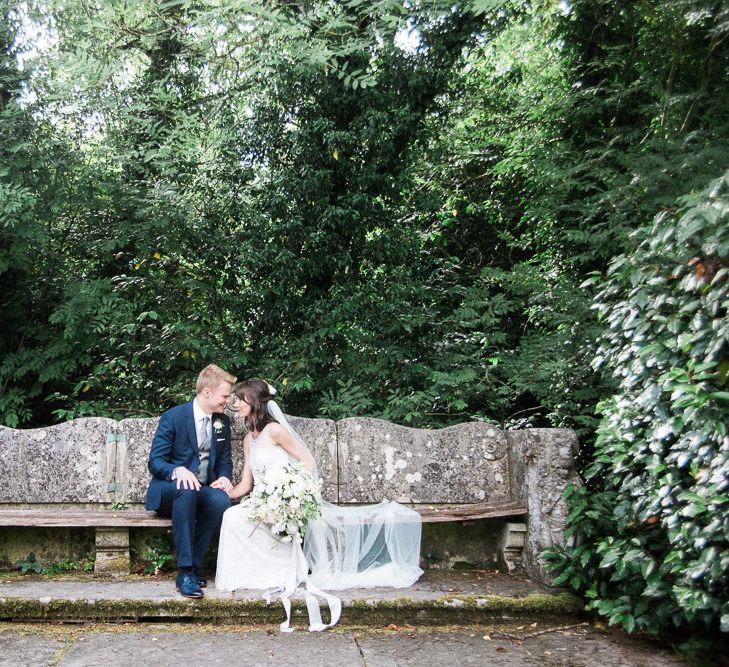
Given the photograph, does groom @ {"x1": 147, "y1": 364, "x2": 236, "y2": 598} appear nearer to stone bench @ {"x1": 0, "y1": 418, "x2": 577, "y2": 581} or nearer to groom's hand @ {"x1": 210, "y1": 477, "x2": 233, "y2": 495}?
groom's hand @ {"x1": 210, "y1": 477, "x2": 233, "y2": 495}

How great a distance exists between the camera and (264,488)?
14.8 feet

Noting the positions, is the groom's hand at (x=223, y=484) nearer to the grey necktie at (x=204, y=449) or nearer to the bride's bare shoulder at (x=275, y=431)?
the grey necktie at (x=204, y=449)

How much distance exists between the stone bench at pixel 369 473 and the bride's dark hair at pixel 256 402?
31 centimetres

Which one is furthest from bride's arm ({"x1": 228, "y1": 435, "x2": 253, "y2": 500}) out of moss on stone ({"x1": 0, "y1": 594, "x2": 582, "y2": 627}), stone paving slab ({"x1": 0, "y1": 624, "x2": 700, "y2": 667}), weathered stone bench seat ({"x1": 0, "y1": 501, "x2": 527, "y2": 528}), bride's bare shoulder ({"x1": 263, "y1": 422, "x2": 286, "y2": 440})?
stone paving slab ({"x1": 0, "y1": 624, "x2": 700, "y2": 667})

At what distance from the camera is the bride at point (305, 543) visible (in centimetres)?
448

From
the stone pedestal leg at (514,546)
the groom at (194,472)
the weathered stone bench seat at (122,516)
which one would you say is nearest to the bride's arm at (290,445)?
the groom at (194,472)

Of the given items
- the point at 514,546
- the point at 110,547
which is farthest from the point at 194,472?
the point at 514,546

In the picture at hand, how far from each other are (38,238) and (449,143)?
15.2ft

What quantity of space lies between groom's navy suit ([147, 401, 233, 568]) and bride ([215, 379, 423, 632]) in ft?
0.51

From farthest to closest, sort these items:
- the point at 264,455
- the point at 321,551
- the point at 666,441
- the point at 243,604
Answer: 1. the point at 264,455
2. the point at 321,551
3. the point at 243,604
4. the point at 666,441

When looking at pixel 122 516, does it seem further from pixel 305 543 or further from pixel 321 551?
pixel 321 551

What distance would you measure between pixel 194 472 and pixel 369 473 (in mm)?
1254

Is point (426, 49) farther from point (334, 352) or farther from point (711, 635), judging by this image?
point (711, 635)

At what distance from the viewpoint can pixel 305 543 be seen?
472cm
